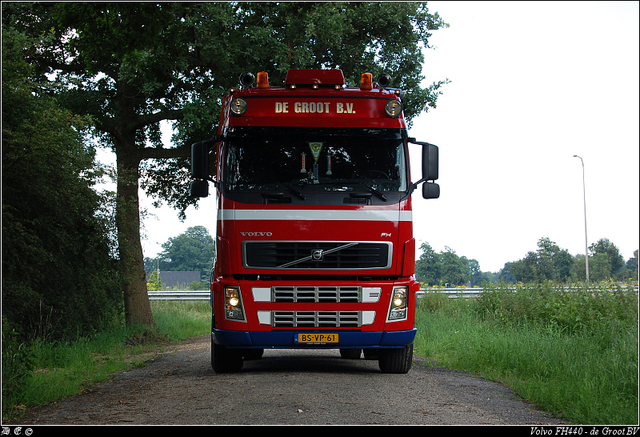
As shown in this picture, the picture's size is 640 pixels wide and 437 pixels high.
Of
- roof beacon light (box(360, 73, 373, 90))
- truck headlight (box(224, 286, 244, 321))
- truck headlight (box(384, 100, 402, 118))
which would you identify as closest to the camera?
truck headlight (box(224, 286, 244, 321))

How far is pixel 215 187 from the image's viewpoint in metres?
10.0

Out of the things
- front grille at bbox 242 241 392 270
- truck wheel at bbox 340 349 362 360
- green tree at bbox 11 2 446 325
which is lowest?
truck wheel at bbox 340 349 362 360

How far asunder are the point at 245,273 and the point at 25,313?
623 cm

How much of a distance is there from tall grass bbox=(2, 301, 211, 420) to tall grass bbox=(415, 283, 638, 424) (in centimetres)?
593

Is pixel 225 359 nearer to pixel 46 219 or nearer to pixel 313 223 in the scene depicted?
pixel 313 223

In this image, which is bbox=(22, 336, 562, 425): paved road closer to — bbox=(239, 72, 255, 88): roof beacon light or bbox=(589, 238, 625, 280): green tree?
bbox=(239, 72, 255, 88): roof beacon light

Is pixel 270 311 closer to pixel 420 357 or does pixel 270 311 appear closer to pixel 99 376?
pixel 99 376

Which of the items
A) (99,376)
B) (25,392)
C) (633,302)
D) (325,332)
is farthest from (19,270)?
(633,302)

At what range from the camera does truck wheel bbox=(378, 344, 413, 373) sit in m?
10.6

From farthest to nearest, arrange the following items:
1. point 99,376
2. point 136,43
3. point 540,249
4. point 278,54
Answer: point 540,249
point 278,54
point 136,43
point 99,376

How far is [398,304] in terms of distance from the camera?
9.75 m

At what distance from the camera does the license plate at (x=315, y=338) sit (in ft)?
31.2

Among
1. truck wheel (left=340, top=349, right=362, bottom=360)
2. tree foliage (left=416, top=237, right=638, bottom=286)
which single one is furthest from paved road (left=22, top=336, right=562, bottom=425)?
tree foliage (left=416, top=237, right=638, bottom=286)

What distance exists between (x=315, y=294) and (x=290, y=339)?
68 centimetres
